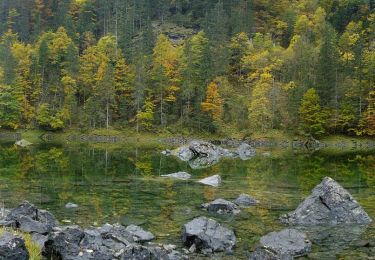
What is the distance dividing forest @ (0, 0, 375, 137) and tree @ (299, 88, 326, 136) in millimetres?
210

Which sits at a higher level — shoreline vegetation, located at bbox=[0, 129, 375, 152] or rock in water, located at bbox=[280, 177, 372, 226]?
rock in water, located at bbox=[280, 177, 372, 226]

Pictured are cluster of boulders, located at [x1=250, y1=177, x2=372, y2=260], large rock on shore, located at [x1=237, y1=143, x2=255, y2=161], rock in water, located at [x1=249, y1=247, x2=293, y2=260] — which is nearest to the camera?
rock in water, located at [x1=249, y1=247, x2=293, y2=260]

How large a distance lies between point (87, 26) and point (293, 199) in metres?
129

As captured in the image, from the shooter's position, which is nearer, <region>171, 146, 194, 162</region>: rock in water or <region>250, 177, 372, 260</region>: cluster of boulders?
<region>250, 177, 372, 260</region>: cluster of boulders

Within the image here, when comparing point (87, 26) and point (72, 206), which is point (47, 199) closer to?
point (72, 206)

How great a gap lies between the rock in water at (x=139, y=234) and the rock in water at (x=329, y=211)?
27.4ft

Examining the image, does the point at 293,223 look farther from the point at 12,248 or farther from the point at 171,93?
the point at 171,93

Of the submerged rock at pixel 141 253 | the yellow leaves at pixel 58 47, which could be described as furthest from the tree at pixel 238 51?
the submerged rock at pixel 141 253

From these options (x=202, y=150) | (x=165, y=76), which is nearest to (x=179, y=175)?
(x=202, y=150)

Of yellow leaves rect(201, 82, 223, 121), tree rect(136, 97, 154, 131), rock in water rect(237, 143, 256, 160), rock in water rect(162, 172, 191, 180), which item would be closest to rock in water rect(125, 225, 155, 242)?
rock in water rect(162, 172, 191, 180)

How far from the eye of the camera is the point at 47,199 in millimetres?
31297

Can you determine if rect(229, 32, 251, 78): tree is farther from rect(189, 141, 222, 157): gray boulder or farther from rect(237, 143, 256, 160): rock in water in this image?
rect(189, 141, 222, 157): gray boulder

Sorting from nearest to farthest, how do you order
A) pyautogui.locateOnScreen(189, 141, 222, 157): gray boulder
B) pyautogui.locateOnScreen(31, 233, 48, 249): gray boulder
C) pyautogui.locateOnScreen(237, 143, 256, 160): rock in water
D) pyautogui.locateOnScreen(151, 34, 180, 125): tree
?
pyautogui.locateOnScreen(31, 233, 48, 249): gray boulder, pyautogui.locateOnScreen(189, 141, 222, 157): gray boulder, pyautogui.locateOnScreen(237, 143, 256, 160): rock in water, pyautogui.locateOnScreen(151, 34, 180, 125): tree

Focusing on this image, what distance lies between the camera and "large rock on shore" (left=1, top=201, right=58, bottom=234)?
20.2 m
